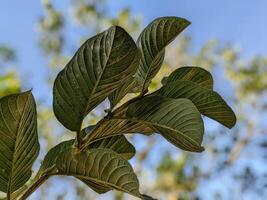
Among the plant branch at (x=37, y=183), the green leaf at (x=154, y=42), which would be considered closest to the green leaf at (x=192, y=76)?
the green leaf at (x=154, y=42)

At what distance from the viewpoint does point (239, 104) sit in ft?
27.0

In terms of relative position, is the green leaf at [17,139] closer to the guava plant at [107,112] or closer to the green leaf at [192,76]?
the guava plant at [107,112]

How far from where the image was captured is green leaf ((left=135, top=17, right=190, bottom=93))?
40 centimetres

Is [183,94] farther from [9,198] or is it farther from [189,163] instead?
[189,163]

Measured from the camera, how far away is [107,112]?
1.33 ft

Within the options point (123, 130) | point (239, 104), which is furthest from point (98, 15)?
point (123, 130)

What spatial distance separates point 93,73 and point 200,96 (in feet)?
0.33

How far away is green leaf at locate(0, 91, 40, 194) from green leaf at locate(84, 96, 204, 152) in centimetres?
5

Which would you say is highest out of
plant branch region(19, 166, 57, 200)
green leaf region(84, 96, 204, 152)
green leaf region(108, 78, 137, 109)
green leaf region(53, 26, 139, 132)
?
green leaf region(53, 26, 139, 132)

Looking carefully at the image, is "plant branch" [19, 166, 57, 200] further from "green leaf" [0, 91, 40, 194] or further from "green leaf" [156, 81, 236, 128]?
"green leaf" [156, 81, 236, 128]

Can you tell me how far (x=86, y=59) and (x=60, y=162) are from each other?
0.09 m

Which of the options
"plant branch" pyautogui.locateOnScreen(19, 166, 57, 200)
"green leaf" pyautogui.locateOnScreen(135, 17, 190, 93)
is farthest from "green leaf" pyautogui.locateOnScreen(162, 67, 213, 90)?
"plant branch" pyautogui.locateOnScreen(19, 166, 57, 200)

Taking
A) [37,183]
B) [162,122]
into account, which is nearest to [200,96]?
[162,122]

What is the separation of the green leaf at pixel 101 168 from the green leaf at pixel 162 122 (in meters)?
0.02
